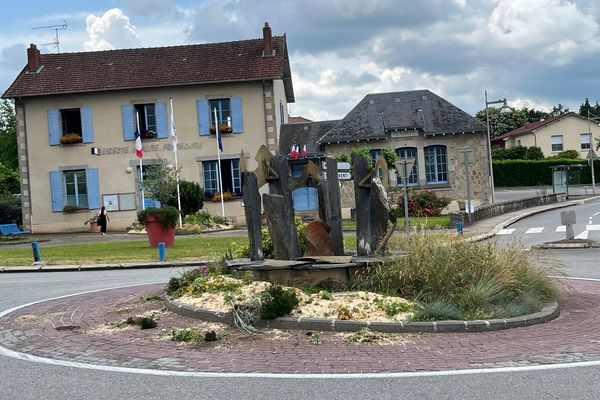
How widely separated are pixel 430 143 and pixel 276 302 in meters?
30.9

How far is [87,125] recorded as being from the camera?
3541 cm

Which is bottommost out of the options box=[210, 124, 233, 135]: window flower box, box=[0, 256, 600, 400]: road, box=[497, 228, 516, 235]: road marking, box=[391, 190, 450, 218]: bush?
box=[497, 228, 516, 235]: road marking

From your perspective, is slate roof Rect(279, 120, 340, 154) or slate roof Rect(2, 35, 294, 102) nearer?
slate roof Rect(2, 35, 294, 102)

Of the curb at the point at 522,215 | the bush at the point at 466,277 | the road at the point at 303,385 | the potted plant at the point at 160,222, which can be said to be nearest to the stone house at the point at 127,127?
the curb at the point at 522,215

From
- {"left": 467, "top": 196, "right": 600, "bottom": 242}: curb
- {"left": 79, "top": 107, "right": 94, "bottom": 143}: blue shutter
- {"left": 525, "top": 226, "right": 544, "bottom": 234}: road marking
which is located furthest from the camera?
{"left": 79, "top": 107, "right": 94, "bottom": 143}: blue shutter

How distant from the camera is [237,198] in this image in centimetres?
3525

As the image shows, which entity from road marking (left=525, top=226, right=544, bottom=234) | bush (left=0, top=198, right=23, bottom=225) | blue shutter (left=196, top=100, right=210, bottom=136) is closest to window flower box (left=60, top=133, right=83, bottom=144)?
blue shutter (left=196, top=100, right=210, bottom=136)

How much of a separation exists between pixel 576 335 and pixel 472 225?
2251 cm

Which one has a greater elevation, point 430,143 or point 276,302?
point 430,143

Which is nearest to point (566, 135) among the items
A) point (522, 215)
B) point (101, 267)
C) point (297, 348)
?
point (522, 215)

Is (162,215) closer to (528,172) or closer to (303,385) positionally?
(303,385)

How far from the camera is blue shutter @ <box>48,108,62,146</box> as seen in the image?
3544 centimetres

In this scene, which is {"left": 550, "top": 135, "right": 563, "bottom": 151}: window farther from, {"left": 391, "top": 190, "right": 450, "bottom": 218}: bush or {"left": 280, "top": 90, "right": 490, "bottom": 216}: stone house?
{"left": 391, "top": 190, "right": 450, "bottom": 218}: bush

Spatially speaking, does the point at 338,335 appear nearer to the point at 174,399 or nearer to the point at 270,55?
the point at 174,399
